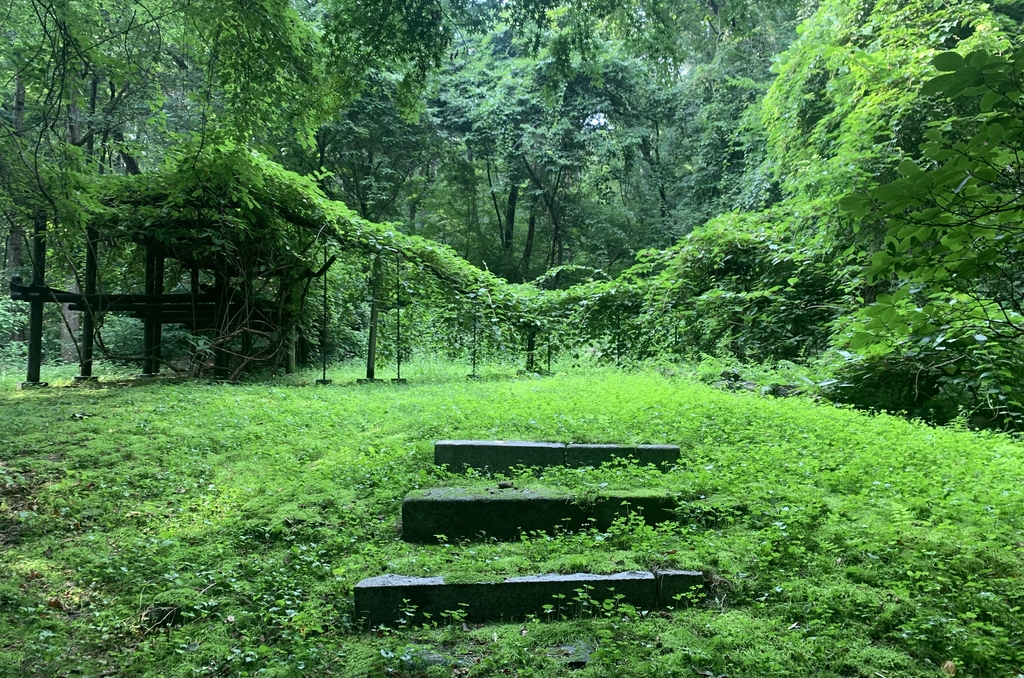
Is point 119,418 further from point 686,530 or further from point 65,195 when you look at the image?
Result: point 686,530

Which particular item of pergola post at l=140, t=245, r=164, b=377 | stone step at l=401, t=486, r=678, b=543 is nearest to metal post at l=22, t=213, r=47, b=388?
pergola post at l=140, t=245, r=164, b=377

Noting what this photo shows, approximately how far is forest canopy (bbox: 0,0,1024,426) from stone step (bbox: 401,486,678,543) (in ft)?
5.73

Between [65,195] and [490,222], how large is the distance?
665 inches

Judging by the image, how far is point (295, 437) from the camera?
5.45m

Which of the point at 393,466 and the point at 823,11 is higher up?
the point at 823,11

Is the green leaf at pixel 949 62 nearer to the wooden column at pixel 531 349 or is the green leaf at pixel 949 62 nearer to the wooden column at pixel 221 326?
the wooden column at pixel 531 349

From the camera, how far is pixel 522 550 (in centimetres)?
322

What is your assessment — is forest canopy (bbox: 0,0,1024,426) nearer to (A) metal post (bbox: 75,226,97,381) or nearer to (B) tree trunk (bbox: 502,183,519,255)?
(A) metal post (bbox: 75,226,97,381)

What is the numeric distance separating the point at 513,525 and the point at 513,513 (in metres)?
0.07

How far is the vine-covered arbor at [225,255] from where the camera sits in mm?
8430

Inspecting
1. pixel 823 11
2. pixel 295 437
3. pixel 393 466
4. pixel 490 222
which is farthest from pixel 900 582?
pixel 490 222

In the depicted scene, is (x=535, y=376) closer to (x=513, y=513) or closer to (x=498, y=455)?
(x=498, y=455)

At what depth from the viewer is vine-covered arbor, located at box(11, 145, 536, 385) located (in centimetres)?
843

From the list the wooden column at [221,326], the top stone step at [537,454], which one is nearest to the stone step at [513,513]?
the top stone step at [537,454]
